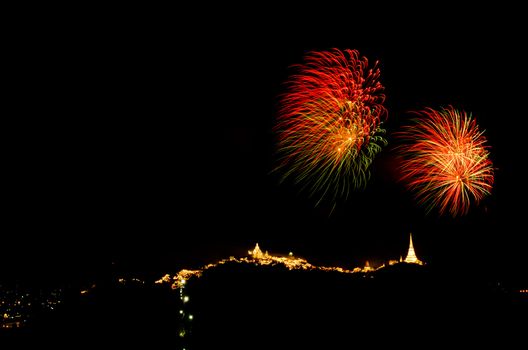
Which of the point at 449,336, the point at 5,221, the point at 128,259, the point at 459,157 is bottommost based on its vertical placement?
the point at 449,336

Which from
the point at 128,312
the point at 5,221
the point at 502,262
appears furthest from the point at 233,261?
the point at 502,262

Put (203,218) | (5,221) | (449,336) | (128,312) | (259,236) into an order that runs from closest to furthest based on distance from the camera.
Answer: (449,336)
(128,312)
(5,221)
(203,218)
(259,236)

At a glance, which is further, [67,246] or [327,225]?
[327,225]

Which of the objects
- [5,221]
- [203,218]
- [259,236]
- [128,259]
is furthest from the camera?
[259,236]

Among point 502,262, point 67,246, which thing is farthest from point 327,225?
point 67,246

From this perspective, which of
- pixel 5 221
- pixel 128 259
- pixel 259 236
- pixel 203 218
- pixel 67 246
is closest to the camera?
pixel 5 221

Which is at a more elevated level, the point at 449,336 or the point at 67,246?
the point at 67,246

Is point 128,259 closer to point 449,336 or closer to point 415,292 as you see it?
point 415,292

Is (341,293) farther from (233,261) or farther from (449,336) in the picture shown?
(233,261)

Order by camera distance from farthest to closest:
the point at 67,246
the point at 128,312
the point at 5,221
→ the point at 67,246, the point at 5,221, the point at 128,312
